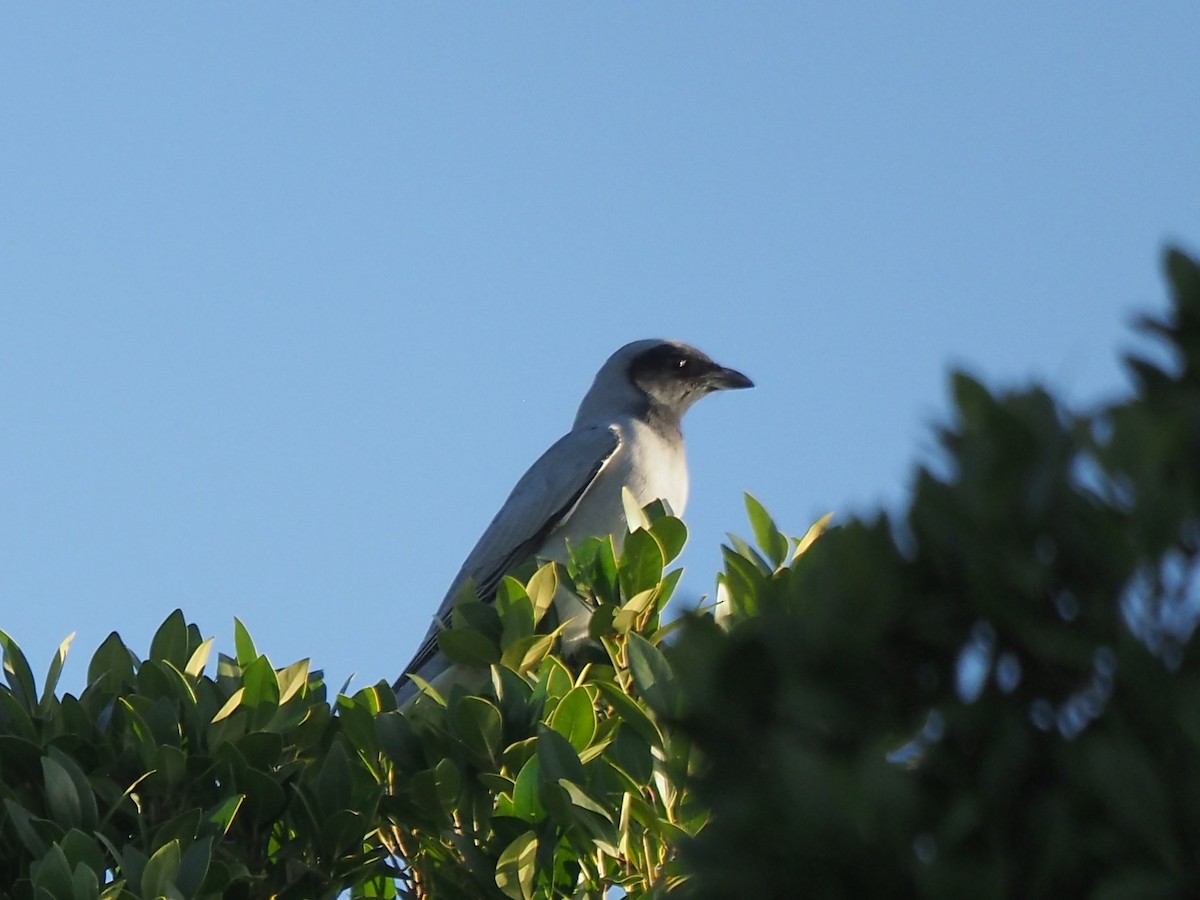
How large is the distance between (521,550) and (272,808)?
4.11m

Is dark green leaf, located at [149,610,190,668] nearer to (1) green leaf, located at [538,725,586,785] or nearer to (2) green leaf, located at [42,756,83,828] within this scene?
(2) green leaf, located at [42,756,83,828]

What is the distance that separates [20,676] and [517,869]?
160 centimetres

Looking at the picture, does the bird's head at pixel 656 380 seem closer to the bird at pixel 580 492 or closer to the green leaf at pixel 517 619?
the bird at pixel 580 492

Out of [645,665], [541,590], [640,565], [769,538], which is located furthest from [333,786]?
[769,538]

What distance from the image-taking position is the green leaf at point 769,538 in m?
4.79

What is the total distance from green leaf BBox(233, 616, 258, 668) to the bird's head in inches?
167

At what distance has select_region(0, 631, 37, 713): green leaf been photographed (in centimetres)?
453

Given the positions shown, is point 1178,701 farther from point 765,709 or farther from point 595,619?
point 595,619

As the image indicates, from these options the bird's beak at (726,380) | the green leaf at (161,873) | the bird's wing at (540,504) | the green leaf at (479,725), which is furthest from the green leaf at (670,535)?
the bird's beak at (726,380)

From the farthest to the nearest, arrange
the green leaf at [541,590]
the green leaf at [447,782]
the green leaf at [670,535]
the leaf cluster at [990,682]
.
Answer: the green leaf at [670,535]
the green leaf at [541,590]
the green leaf at [447,782]
the leaf cluster at [990,682]

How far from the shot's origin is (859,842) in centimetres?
188

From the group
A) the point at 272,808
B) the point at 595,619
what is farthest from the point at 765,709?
the point at 595,619

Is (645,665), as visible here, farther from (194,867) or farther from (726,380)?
(726,380)

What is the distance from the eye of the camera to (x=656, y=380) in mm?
9234
